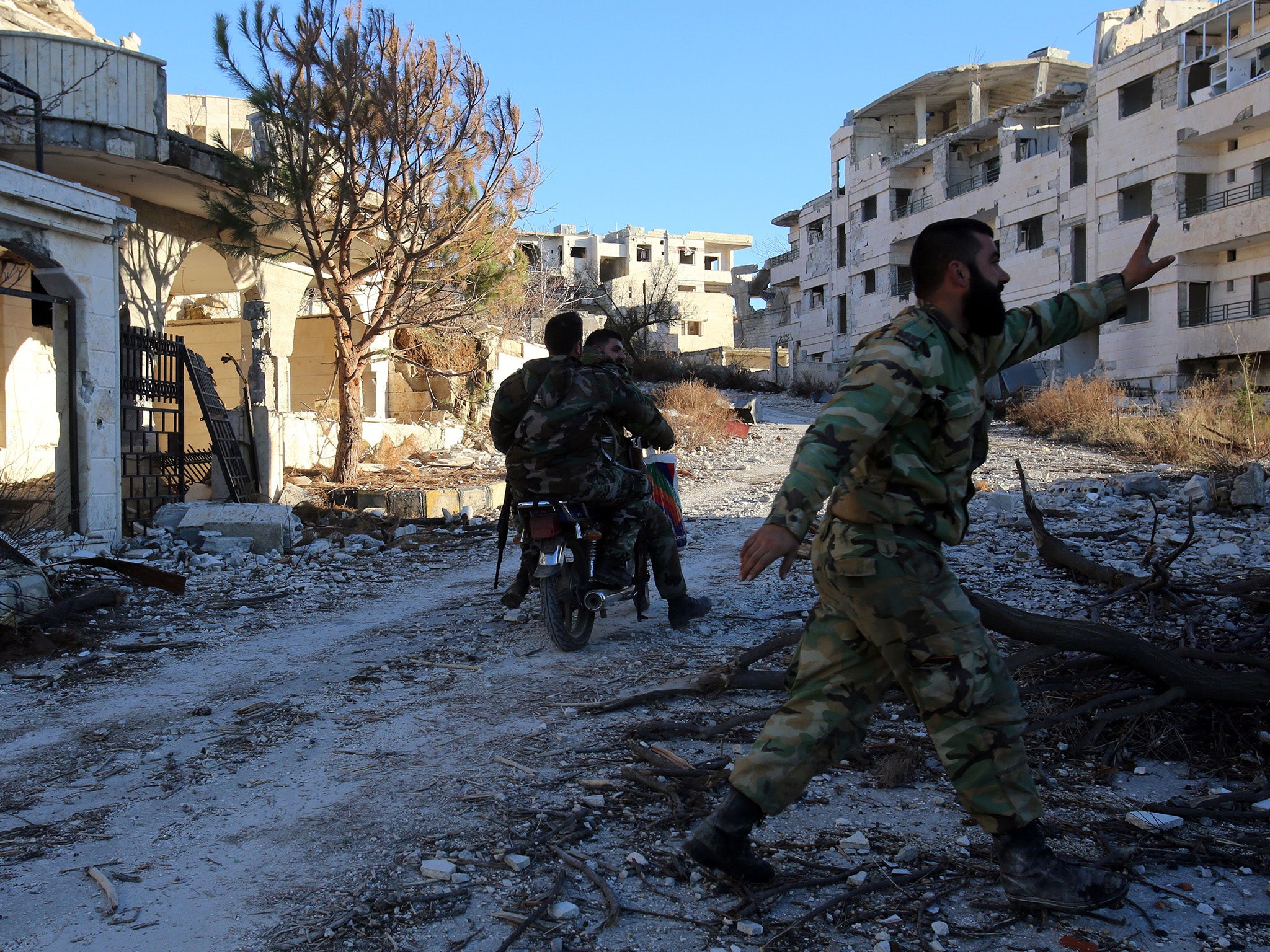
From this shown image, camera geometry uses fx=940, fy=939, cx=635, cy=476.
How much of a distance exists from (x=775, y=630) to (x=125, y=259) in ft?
34.5

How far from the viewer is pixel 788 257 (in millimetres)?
48500

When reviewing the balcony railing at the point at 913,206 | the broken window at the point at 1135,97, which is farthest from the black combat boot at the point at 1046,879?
the balcony railing at the point at 913,206

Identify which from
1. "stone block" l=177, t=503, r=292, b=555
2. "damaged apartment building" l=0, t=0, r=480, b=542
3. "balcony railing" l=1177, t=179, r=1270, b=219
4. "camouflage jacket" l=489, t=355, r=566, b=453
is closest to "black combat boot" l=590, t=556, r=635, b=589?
"camouflage jacket" l=489, t=355, r=566, b=453

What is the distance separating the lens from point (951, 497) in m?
2.35

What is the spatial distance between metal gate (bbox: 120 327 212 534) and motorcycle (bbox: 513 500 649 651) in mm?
6610

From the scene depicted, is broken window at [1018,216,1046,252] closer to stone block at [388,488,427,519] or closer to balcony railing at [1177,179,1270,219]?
balcony railing at [1177,179,1270,219]

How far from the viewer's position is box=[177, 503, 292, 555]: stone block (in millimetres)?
9078

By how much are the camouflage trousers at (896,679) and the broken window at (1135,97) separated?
31.2 m

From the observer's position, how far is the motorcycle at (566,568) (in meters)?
4.92

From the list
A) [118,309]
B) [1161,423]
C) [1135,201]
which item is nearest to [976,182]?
[1135,201]

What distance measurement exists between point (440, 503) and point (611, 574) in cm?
674

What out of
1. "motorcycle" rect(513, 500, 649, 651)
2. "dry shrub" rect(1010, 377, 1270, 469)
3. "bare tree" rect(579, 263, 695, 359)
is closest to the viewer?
"motorcycle" rect(513, 500, 649, 651)

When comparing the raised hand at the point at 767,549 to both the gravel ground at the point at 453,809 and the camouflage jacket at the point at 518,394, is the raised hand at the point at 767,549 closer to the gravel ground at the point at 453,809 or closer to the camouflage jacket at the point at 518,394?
the gravel ground at the point at 453,809

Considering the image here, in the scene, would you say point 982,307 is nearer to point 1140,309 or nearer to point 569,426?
point 569,426
